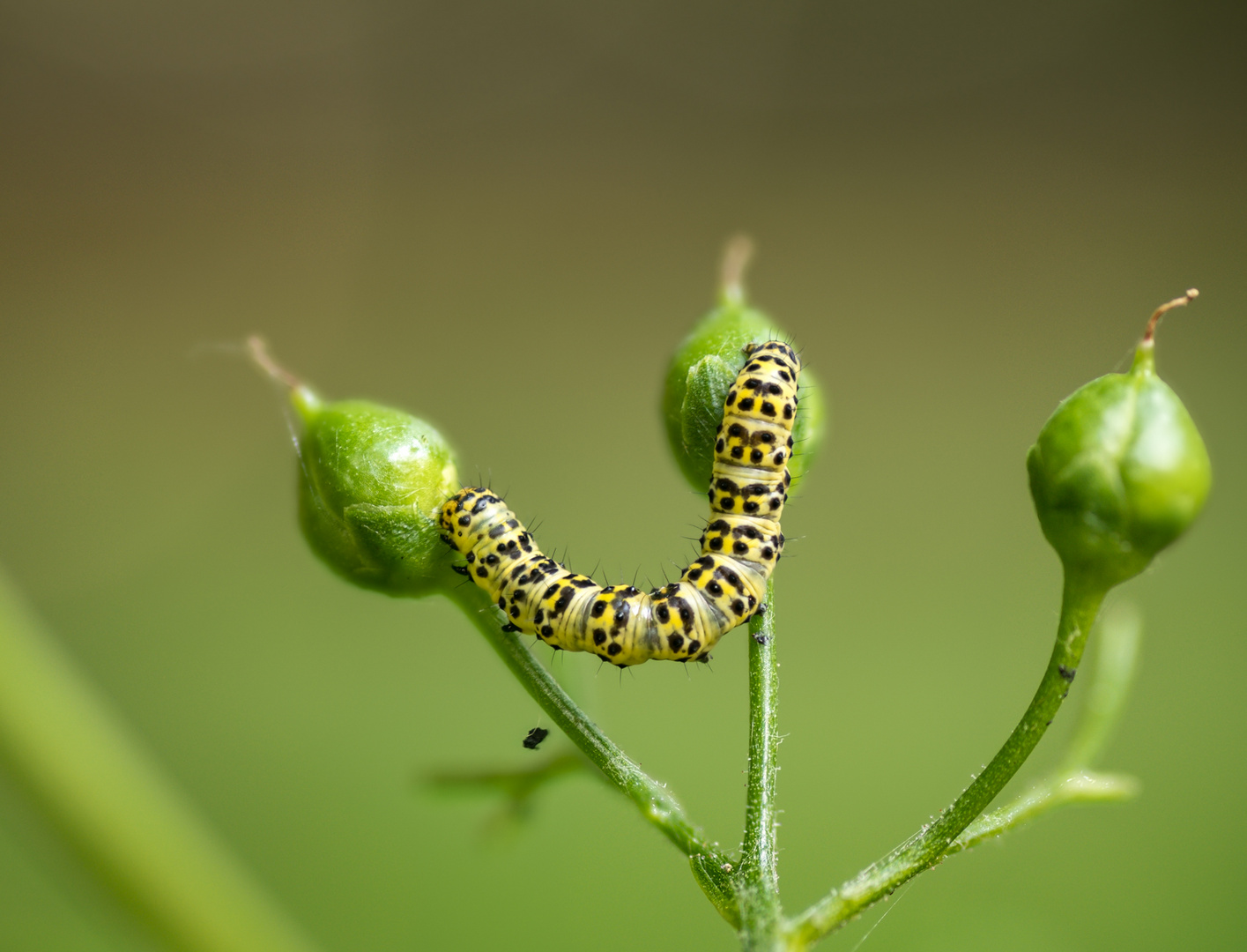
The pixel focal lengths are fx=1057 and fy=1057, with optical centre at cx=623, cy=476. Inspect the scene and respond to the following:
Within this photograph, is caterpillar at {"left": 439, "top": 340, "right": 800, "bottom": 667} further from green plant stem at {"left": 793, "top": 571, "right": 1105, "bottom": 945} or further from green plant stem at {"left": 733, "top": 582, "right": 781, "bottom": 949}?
green plant stem at {"left": 793, "top": 571, "right": 1105, "bottom": 945}

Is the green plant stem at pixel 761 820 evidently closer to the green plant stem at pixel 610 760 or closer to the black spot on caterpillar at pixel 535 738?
the green plant stem at pixel 610 760

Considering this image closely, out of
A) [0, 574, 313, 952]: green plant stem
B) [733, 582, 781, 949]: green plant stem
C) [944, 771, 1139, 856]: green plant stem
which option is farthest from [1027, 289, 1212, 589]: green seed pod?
[0, 574, 313, 952]: green plant stem

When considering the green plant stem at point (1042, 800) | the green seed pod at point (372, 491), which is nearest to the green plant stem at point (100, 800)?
the green seed pod at point (372, 491)

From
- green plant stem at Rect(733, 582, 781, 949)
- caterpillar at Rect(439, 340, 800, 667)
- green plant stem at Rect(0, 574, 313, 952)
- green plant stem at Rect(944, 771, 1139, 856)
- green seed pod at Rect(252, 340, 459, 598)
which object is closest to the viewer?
green plant stem at Rect(733, 582, 781, 949)

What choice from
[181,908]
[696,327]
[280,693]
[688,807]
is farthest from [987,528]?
[181,908]

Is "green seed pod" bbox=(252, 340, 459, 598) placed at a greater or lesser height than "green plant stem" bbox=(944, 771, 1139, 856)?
greater
